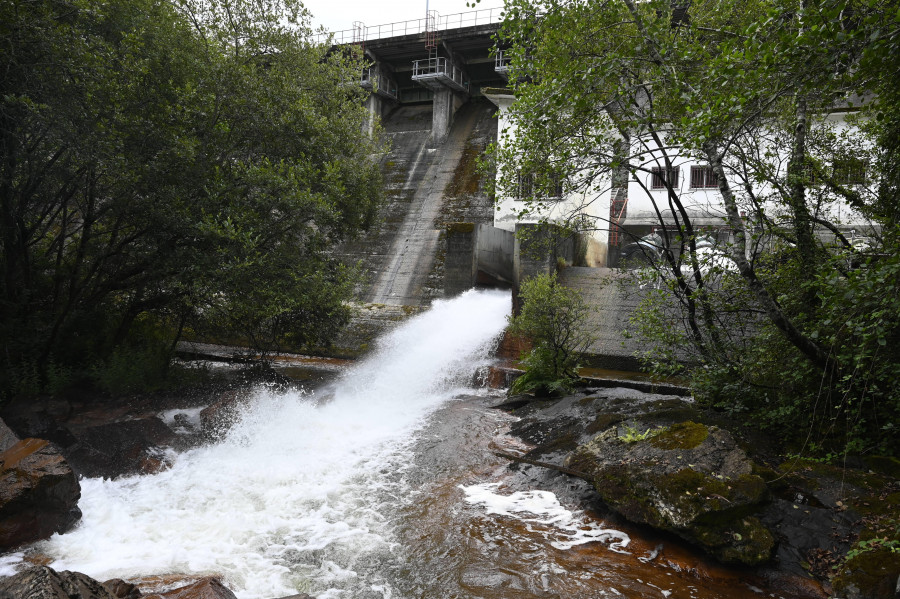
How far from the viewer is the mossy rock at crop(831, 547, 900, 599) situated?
4148mm

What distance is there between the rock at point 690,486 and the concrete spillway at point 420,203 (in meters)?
11.8

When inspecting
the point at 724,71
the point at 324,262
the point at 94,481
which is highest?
the point at 724,71

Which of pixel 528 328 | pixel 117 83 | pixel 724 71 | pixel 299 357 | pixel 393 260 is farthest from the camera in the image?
pixel 393 260

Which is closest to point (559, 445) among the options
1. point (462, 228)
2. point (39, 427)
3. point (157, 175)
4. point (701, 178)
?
point (157, 175)

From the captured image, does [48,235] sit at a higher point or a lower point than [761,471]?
higher

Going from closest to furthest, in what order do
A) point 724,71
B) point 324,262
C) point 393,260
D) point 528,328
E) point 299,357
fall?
point 724,71 < point 324,262 < point 528,328 < point 299,357 < point 393,260

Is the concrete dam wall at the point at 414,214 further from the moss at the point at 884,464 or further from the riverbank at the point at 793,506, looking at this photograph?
the moss at the point at 884,464

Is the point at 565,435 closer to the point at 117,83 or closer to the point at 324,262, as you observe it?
the point at 324,262

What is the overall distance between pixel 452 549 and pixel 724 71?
17.0ft

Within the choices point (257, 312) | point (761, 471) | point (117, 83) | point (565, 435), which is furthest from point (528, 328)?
point (117, 83)

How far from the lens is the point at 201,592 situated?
4.32 metres

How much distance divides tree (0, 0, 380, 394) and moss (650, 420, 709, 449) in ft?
Answer: 20.6

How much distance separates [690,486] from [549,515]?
1.63 meters

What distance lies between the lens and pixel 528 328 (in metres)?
11.8
